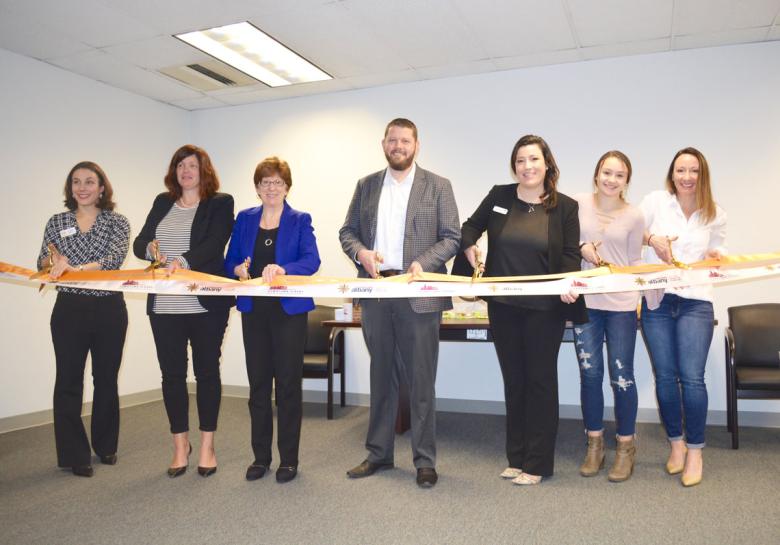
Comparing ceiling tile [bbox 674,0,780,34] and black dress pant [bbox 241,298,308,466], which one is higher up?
ceiling tile [bbox 674,0,780,34]

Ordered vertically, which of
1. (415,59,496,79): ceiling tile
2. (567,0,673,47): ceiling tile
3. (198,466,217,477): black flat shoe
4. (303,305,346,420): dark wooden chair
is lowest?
(198,466,217,477): black flat shoe

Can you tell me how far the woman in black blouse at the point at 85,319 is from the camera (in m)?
3.46

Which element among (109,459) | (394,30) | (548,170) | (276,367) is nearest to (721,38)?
(394,30)

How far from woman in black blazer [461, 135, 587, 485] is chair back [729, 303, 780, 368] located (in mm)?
2064

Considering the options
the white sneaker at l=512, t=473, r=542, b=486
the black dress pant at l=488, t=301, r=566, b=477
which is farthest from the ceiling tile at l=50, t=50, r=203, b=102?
the white sneaker at l=512, t=473, r=542, b=486

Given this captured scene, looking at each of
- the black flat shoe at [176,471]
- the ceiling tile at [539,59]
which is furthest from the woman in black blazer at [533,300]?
the ceiling tile at [539,59]

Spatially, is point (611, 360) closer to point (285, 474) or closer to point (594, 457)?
point (594, 457)

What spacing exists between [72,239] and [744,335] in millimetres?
4612

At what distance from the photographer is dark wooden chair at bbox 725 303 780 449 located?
154 inches

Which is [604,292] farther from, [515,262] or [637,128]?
[637,128]

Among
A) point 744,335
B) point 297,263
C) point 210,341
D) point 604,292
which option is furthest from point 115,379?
point 744,335

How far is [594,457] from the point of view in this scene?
10.9 feet

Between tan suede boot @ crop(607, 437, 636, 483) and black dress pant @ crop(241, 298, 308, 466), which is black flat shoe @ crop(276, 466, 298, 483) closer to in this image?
black dress pant @ crop(241, 298, 308, 466)

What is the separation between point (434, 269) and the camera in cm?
304
